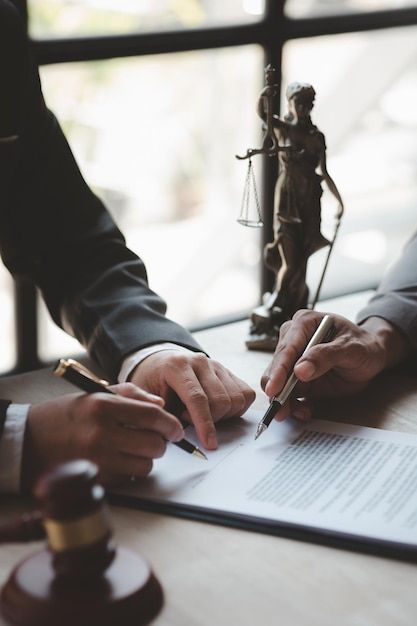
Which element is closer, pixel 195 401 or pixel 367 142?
pixel 195 401

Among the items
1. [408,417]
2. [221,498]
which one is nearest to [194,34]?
[408,417]

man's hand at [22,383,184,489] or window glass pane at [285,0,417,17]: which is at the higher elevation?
window glass pane at [285,0,417,17]

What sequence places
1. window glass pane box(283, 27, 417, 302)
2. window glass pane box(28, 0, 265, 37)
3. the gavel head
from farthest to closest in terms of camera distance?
window glass pane box(283, 27, 417, 302), window glass pane box(28, 0, 265, 37), the gavel head

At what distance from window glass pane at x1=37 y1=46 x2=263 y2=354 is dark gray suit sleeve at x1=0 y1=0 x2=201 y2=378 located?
5.2 inches

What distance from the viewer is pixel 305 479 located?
1.24m

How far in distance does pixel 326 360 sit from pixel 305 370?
0.06 metres

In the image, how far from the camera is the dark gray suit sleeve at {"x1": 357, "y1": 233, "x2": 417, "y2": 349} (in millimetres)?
1662

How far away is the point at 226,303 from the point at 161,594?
1.24 m

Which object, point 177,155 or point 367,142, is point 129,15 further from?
point 367,142

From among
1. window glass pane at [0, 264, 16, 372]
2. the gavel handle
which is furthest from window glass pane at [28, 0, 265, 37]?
the gavel handle

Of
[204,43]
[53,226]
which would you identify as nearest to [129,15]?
[204,43]

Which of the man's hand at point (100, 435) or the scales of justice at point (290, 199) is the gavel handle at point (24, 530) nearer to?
the man's hand at point (100, 435)

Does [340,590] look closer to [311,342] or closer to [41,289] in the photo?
[311,342]

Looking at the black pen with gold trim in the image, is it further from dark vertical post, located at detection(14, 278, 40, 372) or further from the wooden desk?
dark vertical post, located at detection(14, 278, 40, 372)
